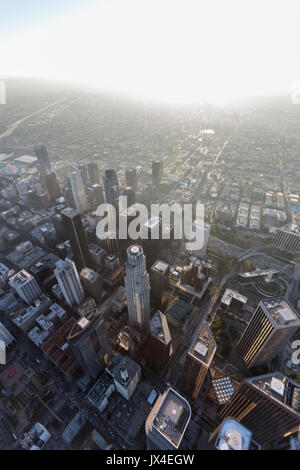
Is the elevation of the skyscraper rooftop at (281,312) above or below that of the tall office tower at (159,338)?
above

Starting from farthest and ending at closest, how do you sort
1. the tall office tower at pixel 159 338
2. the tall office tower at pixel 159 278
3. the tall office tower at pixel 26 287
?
the tall office tower at pixel 26 287 < the tall office tower at pixel 159 278 < the tall office tower at pixel 159 338

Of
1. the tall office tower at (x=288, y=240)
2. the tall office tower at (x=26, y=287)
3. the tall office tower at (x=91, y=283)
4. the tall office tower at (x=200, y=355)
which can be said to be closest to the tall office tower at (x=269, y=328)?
the tall office tower at (x=200, y=355)

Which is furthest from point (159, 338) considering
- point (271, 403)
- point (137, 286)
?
point (271, 403)

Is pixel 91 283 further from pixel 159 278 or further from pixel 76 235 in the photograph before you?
pixel 159 278
